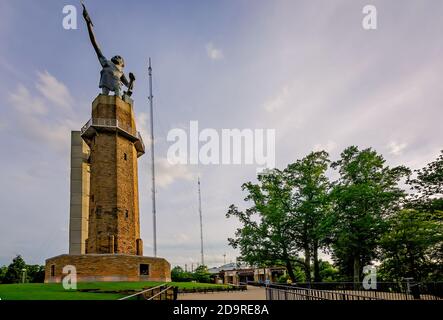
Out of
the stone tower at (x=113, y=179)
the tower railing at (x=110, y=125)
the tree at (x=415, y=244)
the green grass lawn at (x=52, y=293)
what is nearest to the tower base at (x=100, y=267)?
the stone tower at (x=113, y=179)

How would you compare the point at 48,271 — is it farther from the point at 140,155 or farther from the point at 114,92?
the point at 114,92

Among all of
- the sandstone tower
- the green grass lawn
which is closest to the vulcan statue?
the sandstone tower

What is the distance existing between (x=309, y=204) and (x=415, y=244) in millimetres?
8348

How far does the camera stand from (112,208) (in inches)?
1166

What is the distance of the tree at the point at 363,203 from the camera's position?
2588 cm

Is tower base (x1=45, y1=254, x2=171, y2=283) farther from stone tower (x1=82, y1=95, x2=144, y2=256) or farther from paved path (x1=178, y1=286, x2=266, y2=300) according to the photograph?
paved path (x1=178, y1=286, x2=266, y2=300)

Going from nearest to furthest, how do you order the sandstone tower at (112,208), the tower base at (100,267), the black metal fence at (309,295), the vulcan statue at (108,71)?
the black metal fence at (309,295) → the tower base at (100,267) → the sandstone tower at (112,208) → the vulcan statue at (108,71)

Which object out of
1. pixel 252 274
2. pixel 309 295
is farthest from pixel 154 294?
pixel 252 274

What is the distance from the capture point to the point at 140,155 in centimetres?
3794

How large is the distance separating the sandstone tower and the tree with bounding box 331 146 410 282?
1681cm

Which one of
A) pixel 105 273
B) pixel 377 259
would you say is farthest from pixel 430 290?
pixel 105 273

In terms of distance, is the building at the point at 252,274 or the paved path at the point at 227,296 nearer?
Result: the paved path at the point at 227,296

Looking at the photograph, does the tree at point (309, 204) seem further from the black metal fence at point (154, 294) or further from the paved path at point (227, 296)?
the black metal fence at point (154, 294)
